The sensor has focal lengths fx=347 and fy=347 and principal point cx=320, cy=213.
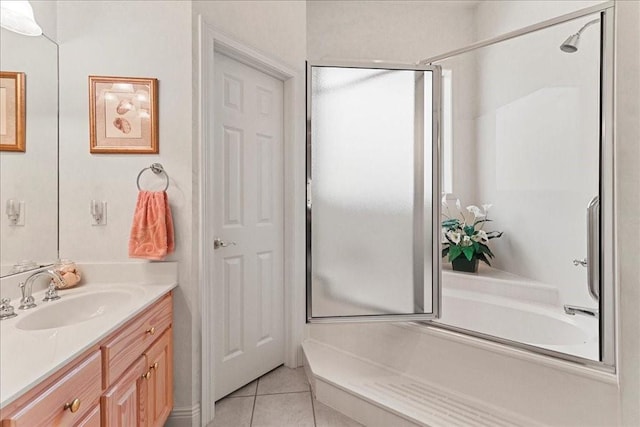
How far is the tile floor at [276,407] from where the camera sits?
189 centimetres

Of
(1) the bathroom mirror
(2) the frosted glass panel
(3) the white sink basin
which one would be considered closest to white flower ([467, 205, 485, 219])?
(2) the frosted glass panel

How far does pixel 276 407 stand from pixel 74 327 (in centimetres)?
134

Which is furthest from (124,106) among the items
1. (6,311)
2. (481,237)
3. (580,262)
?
(580,262)

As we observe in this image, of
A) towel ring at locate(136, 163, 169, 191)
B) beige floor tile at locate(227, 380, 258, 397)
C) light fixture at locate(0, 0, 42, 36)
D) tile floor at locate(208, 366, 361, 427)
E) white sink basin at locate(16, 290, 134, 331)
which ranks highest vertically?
light fixture at locate(0, 0, 42, 36)

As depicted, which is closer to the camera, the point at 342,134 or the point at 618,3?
the point at 618,3

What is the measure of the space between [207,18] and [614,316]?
2463 mm

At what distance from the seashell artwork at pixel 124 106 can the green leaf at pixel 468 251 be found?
2.08 metres

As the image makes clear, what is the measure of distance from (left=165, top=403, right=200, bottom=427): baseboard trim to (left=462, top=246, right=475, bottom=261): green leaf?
1.80 m

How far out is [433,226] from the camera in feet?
6.22

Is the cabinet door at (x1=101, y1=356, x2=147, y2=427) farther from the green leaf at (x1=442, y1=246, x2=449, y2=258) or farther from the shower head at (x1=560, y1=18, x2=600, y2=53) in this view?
the shower head at (x1=560, y1=18, x2=600, y2=53)

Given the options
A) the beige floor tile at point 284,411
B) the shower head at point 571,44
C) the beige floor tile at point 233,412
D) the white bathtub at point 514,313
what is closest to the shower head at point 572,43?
the shower head at point 571,44

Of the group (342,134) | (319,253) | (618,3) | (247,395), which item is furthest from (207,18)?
(247,395)

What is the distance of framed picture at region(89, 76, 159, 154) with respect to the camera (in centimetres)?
174

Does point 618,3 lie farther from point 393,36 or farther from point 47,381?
point 47,381
